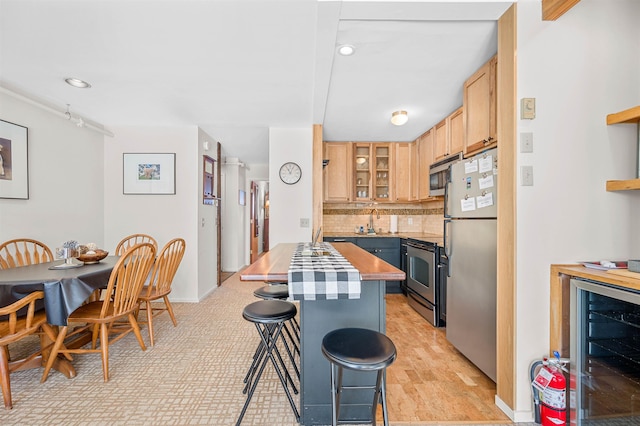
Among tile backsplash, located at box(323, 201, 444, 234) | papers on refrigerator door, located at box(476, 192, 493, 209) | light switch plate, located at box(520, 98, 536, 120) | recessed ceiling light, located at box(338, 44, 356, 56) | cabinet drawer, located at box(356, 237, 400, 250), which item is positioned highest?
recessed ceiling light, located at box(338, 44, 356, 56)

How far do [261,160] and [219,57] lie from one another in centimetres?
384

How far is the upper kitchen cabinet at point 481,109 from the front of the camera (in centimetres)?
194

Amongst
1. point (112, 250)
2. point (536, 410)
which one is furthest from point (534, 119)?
point (112, 250)

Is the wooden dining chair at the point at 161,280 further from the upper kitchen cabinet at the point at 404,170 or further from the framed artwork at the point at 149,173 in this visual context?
the upper kitchen cabinet at the point at 404,170

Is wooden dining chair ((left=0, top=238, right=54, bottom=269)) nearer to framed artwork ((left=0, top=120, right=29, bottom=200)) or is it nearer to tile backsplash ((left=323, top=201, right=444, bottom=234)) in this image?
framed artwork ((left=0, top=120, right=29, bottom=200))

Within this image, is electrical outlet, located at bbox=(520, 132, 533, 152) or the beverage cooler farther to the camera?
electrical outlet, located at bbox=(520, 132, 533, 152)

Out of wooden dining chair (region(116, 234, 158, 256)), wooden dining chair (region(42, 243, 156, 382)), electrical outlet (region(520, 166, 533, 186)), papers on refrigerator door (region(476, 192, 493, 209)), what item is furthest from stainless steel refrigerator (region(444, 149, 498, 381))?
wooden dining chair (region(116, 234, 158, 256))

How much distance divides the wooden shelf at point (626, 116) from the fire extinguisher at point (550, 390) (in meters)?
1.32

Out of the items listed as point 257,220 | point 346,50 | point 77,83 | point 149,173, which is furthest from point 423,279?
point 257,220

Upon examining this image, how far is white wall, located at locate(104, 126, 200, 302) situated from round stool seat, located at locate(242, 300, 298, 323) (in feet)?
7.95

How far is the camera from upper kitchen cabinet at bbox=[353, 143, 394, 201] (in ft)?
14.0

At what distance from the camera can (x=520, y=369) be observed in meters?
1.54

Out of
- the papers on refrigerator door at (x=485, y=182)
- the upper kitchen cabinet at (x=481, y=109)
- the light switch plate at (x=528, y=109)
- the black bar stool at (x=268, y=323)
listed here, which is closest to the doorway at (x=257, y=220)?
the black bar stool at (x=268, y=323)

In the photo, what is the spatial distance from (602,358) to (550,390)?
0.99ft
